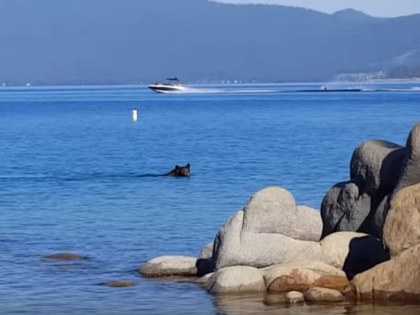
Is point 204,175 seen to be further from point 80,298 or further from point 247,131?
point 247,131

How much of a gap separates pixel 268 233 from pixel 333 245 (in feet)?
5.07

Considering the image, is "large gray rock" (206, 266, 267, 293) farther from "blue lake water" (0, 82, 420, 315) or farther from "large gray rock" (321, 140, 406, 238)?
"large gray rock" (321, 140, 406, 238)

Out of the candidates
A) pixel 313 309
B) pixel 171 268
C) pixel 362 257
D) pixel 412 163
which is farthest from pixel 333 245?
pixel 171 268

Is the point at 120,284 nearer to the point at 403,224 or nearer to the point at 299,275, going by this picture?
the point at 299,275

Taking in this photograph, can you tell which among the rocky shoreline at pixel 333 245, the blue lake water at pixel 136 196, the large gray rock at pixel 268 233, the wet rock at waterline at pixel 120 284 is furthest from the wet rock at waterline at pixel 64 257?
the large gray rock at pixel 268 233

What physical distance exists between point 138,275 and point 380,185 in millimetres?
5575

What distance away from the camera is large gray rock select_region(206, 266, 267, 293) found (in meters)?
22.0

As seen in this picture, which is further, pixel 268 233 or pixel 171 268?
pixel 171 268

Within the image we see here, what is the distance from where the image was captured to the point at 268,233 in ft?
77.7

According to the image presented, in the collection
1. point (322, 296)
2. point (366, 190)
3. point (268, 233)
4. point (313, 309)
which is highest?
point (366, 190)

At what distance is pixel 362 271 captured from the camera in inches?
890

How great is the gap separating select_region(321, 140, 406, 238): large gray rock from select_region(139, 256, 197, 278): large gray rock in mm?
3026

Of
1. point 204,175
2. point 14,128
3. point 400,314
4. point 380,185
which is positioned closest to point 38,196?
point 204,175

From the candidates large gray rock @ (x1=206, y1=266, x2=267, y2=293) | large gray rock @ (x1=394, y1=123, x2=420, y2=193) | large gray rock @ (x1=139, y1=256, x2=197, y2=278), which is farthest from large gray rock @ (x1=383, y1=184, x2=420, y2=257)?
large gray rock @ (x1=139, y1=256, x2=197, y2=278)
